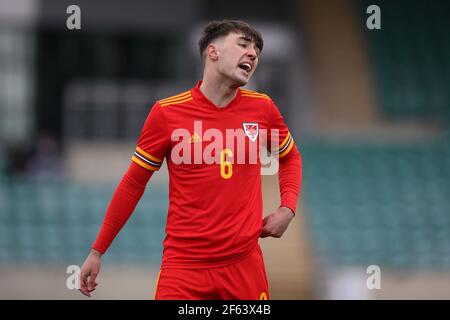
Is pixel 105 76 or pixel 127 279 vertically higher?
pixel 105 76

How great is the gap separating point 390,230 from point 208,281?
23.3ft

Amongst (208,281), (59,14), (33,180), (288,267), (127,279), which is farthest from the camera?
(59,14)

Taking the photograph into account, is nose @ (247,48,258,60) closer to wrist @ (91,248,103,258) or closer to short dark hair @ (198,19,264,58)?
short dark hair @ (198,19,264,58)

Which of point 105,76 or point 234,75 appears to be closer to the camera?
point 234,75

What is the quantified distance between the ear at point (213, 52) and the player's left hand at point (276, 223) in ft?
2.56

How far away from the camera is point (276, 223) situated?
3770 millimetres

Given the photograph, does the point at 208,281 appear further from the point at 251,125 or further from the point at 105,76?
the point at 105,76

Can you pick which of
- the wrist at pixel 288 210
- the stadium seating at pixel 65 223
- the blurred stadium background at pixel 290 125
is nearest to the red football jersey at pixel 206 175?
the wrist at pixel 288 210

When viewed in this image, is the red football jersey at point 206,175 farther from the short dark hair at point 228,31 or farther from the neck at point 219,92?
the short dark hair at point 228,31

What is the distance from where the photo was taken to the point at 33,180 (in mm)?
10867

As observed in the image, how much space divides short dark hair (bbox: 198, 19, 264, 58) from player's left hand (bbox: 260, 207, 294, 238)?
0.78m

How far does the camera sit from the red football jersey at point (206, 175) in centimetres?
366

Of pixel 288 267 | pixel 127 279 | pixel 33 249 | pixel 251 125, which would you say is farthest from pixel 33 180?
pixel 251 125

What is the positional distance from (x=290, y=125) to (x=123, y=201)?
375 inches
